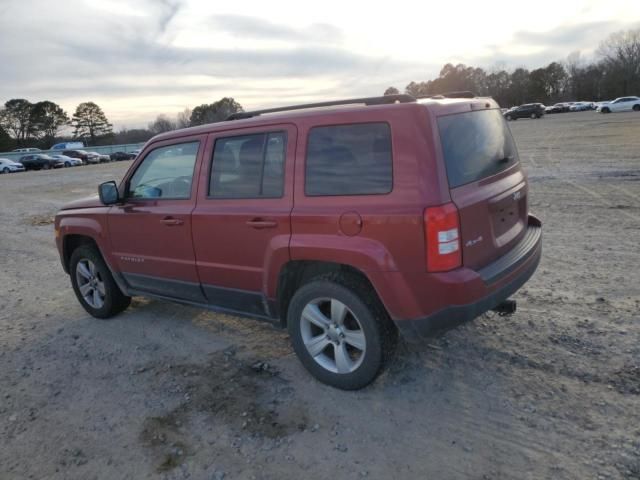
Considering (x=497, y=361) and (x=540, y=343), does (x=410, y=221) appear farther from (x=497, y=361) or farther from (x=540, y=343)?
(x=540, y=343)

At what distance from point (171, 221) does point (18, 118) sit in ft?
316

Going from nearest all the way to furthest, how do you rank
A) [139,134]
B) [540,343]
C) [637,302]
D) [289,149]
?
[289,149] → [540,343] → [637,302] → [139,134]

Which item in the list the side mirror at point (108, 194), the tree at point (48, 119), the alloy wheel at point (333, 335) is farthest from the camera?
the tree at point (48, 119)

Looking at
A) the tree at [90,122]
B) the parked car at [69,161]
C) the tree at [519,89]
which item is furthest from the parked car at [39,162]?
the tree at [519,89]

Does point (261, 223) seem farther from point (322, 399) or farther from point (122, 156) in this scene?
point (122, 156)

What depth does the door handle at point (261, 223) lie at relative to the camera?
351cm

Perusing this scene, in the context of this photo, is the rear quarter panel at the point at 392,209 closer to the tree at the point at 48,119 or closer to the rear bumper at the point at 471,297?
the rear bumper at the point at 471,297

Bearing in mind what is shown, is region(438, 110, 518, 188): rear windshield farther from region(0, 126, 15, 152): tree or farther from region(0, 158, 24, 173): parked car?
region(0, 126, 15, 152): tree

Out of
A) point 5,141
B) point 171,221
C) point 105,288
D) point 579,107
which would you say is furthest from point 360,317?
point 5,141

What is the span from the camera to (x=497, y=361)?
12.1 ft

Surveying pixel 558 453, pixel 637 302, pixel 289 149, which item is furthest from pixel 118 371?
pixel 637 302

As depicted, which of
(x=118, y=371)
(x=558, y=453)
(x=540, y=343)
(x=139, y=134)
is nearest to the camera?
(x=558, y=453)

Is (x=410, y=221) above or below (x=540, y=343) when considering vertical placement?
above

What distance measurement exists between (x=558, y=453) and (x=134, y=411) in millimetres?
2728
